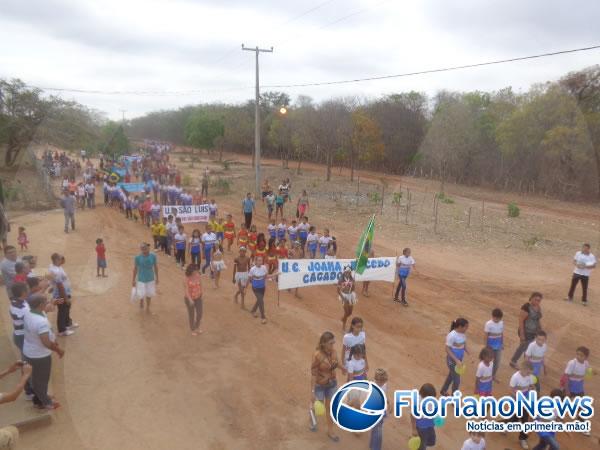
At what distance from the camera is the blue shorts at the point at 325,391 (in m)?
6.28

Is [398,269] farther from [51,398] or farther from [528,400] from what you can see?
[51,398]

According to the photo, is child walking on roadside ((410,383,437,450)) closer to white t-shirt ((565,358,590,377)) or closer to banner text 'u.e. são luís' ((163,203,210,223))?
white t-shirt ((565,358,590,377))

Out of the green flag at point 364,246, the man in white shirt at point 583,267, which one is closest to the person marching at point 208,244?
the green flag at point 364,246

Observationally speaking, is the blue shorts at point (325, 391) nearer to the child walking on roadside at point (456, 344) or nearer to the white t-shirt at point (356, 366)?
the white t-shirt at point (356, 366)

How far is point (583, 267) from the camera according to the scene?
1183cm

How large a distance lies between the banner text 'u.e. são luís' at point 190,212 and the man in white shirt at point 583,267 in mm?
13252

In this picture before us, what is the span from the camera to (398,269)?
11.7 metres

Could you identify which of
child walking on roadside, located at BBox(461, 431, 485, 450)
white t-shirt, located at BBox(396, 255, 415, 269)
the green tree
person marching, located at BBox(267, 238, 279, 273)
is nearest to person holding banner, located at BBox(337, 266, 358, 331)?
white t-shirt, located at BBox(396, 255, 415, 269)

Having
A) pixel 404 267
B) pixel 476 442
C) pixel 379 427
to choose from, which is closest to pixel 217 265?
pixel 404 267

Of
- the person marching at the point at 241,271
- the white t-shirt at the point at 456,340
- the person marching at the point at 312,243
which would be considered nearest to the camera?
the white t-shirt at the point at 456,340

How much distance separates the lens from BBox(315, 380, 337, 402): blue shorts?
6277 mm

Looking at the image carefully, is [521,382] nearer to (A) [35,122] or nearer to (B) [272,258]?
(B) [272,258]

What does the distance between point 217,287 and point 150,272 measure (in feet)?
8.83

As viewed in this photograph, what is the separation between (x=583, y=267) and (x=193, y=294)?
9.84 m
